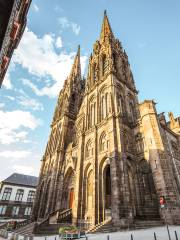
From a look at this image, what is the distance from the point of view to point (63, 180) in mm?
25859

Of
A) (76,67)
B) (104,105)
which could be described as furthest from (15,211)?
(76,67)

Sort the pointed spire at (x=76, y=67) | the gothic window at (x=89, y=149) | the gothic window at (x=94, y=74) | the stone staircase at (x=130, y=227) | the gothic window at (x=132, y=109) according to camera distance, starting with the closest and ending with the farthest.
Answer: the stone staircase at (x=130, y=227) < the gothic window at (x=89, y=149) < the gothic window at (x=132, y=109) < the gothic window at (x=94, y=74) < the pointed spire at (x=76, y=67)

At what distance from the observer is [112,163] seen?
17.2 meters

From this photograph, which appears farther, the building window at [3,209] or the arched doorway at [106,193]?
the building window at [3,209]

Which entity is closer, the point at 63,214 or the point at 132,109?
the point at 63,214

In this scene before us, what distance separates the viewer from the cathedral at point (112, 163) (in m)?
15.9

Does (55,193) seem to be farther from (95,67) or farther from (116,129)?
(95,67)

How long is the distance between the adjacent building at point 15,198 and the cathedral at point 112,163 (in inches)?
624

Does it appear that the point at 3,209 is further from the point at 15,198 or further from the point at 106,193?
the point at 106,193

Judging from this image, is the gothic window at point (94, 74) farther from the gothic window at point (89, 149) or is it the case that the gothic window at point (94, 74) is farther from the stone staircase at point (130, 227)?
the stone staircase at point (130, 227)

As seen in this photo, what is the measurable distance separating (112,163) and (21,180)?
3787cm

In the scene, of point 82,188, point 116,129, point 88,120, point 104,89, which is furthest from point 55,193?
point 104,89

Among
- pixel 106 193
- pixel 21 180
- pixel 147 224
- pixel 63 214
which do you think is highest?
pixel 21 180

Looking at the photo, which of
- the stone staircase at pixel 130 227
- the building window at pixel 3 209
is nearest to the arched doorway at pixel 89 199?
the stone staircase at pixel 130 227
